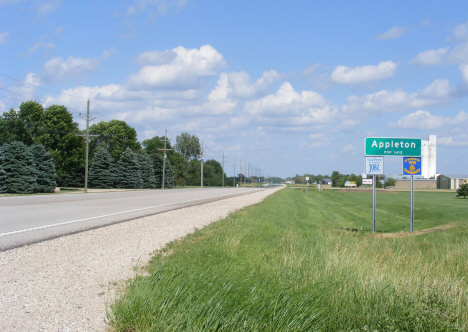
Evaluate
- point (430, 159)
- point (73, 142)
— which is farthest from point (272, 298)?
point (430, 159)

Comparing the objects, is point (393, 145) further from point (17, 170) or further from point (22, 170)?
point (17, 170)

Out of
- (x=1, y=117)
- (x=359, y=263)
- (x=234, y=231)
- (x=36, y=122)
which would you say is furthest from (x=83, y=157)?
(x=359, y=263)

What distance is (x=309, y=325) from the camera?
15.0 ft

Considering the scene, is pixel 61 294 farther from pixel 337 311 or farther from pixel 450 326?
pixel 450 326

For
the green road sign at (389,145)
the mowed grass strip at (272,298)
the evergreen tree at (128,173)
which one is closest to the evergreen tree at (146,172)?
the evergreen tree at (128,173)

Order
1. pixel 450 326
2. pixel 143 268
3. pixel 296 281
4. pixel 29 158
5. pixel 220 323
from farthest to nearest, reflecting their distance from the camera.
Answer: pixel 29 158 → pixel 143 268 → pixel 296 281 → pixel 450 326 → pixel 220 323

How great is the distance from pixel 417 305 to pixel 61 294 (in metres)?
4.51

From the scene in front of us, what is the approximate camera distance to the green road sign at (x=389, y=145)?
55.0ft

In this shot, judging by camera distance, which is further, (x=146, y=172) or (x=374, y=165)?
(x=146, y=172)


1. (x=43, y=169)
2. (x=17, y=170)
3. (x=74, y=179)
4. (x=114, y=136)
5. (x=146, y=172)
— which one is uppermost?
(x=114, y=136)

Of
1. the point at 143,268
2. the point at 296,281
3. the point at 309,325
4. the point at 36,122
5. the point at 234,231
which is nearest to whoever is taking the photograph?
the point at 309,325

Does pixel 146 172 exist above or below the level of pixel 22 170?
above

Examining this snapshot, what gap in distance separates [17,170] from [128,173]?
2906 cm

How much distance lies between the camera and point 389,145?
16.8 metres
